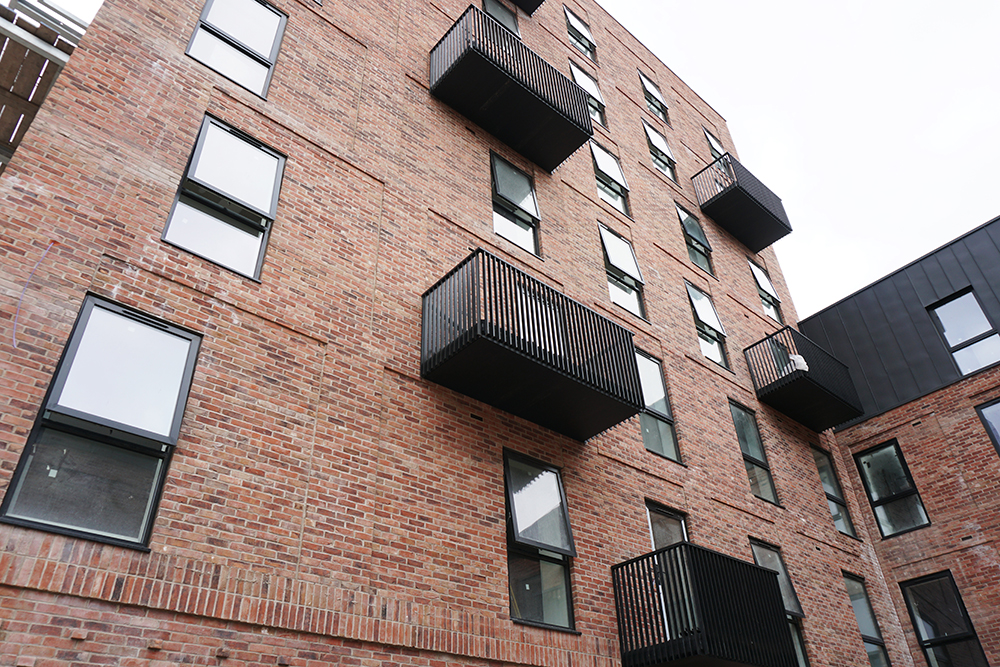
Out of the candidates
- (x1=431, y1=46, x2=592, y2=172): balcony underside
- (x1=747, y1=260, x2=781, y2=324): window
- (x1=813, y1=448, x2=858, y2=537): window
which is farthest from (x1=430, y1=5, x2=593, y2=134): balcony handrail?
(x1=813, y1=448, x2=858, y2=537): window

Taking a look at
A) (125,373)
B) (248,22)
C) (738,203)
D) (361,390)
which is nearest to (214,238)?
(125,373)

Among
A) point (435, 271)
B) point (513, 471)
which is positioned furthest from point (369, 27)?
point (513, 471)

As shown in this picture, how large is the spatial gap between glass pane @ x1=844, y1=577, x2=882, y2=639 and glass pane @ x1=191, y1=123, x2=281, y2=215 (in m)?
12.6

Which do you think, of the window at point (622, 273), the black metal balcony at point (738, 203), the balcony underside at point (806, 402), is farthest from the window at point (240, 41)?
the black metal balcony at point (738, 203)

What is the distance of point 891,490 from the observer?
15055mm

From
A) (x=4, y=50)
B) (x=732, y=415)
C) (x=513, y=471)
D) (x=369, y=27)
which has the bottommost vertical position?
(x=513, y=471)

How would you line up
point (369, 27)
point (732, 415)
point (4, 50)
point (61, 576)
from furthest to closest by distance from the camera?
point (732, 415) < point (369, 27) < point (4, 50) < point (61, 576)

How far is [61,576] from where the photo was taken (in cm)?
486

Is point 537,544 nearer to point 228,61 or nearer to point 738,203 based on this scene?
point 228,61

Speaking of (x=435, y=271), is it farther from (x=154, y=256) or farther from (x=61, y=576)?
(x=61, y=576)

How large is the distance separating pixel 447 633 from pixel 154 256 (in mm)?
4722

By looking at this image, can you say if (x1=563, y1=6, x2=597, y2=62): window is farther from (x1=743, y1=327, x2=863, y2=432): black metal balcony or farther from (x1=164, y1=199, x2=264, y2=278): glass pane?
(x1=164, y1=199, x2=264, y2=278): glass pane

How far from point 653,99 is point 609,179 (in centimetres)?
633

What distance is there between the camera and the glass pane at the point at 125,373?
565 cm
